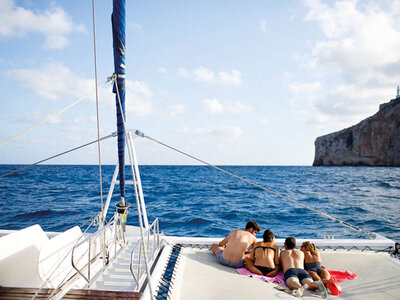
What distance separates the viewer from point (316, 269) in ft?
13.9

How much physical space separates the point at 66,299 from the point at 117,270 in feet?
4.11

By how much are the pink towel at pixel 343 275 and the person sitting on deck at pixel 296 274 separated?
0.62 meters

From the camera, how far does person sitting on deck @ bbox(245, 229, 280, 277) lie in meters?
4.35

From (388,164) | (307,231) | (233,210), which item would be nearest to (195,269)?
(307,231)

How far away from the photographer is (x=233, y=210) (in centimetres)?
1513

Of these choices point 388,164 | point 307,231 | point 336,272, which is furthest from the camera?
point 388,164

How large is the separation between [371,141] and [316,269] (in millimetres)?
72525

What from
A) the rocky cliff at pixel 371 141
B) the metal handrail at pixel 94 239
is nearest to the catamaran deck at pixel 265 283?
the metal handrail at pixel 94 239

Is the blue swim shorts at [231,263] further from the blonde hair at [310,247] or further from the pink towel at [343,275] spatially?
the pink towel at [343,275]

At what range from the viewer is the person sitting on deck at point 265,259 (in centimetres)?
435

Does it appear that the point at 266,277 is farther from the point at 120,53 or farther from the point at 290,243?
the point at 120,53

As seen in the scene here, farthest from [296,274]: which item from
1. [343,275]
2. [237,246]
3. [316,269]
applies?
[237,246]

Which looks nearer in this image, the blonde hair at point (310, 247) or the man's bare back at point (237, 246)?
the blonde hair at point (310, 247)

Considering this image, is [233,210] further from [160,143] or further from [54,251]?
[54,251]
